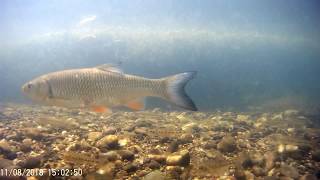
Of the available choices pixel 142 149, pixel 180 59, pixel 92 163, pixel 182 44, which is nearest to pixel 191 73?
pixel 142 149

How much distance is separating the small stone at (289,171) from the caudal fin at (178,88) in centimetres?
162

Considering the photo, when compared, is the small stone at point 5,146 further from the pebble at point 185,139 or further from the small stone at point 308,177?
the small stone at point 308,177

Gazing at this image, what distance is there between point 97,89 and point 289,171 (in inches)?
121

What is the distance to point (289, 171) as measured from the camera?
448 centimetres

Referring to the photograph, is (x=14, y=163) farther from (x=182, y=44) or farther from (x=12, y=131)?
(x=182, y=44)

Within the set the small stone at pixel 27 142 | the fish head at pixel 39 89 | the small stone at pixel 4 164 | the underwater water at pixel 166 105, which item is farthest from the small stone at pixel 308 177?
the small stone at pixel 27 142

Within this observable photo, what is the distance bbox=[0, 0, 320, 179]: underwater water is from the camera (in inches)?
178

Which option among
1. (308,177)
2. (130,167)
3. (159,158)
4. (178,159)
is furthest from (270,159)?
(130,167)

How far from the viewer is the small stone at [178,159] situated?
175 inches

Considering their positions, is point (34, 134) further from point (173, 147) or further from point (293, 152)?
point (293, 152)

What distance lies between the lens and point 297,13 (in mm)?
36188

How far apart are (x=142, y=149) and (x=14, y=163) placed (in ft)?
6.03

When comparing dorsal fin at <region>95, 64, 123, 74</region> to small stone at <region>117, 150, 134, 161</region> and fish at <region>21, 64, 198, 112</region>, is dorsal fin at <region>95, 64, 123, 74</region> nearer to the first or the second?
fish at <region>21, 64, 198, 112</region>

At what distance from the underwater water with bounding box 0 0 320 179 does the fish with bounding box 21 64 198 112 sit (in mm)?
469
